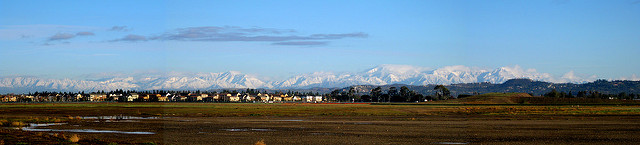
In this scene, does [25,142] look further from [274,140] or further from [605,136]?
[605,136]

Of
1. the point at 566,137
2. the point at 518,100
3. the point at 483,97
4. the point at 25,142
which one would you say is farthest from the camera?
the point at 483,97

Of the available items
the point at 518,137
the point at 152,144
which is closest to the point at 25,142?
the point at 152,144

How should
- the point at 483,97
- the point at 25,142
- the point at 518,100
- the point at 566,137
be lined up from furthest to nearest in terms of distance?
the point at 483,97 → the point at 518,100 → the point at 566,137 → the point at 25,142

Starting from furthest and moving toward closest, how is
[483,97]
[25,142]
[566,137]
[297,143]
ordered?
[483,97] < [566,137] < [297,143] < [25,142]

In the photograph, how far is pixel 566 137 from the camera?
107 ft

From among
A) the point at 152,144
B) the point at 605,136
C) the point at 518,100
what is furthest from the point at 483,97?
the point at 152,144

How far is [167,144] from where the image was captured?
28125mm

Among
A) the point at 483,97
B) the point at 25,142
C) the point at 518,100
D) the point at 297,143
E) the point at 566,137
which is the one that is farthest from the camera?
the point at 483,97

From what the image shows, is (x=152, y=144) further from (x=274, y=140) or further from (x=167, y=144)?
(x=274, y=140)

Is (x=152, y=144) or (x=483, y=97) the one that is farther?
(x=483, y=97)

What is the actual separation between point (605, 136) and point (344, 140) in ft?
45.9

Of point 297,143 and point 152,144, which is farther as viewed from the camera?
point 297,143

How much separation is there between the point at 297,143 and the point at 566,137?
46.6 feet

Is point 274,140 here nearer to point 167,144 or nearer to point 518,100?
point 167,144
